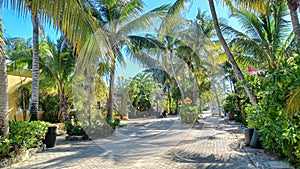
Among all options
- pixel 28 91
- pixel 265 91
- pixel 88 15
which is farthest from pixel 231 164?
pixel 28 91

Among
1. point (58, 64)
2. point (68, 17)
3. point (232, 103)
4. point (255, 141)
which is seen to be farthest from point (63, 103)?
point (232, 103)

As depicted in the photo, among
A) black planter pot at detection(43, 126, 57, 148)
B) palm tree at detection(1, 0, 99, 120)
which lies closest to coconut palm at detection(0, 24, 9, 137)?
palm tree at detection(1, 0, 99, 120)

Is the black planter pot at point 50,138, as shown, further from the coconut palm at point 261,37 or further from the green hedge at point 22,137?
the coconut palm at point 261,37

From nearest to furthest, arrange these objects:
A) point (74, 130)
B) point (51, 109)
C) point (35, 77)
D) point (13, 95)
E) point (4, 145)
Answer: point (4, 145)
point (35, 77)
point (74, 130)
point (13, 95)
point (51, 109)

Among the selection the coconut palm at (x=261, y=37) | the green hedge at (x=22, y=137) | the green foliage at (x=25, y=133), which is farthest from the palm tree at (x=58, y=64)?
the coconut palm at (x=261, y=37)

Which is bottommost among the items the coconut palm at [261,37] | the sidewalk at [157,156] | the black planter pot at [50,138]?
the sidewalk at [157,156]

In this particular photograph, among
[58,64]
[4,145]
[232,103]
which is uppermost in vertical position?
[58,64]

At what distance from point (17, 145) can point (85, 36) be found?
10.2 ft

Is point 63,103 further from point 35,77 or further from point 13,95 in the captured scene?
point 35,77

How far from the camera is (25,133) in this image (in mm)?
5703

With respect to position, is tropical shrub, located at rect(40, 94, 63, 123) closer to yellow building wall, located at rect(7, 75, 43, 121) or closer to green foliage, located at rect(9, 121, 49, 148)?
yellow building wall, located at rect(7, 75, 43, 121)

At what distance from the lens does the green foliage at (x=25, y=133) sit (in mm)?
5391

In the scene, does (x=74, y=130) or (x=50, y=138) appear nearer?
(x=50, y=138)

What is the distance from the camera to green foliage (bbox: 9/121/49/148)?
5391mm
